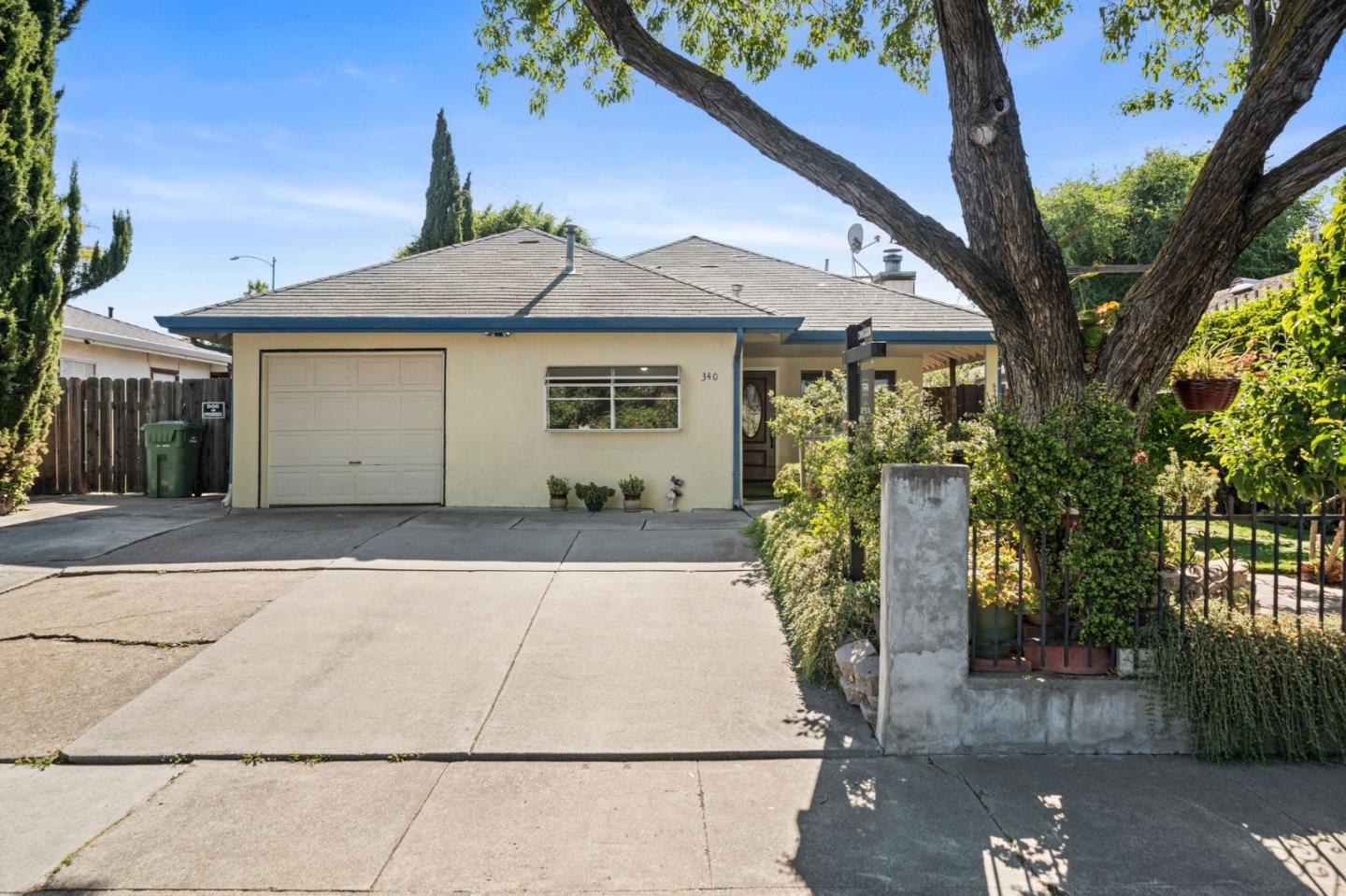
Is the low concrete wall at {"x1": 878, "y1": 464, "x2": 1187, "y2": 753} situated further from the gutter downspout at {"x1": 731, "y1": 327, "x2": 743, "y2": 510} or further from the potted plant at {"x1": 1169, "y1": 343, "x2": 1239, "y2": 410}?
the gutter downspout at {"x1": 731, "y1": 327, "x2": 743, "y2": 510}

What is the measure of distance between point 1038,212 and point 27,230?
1173cm

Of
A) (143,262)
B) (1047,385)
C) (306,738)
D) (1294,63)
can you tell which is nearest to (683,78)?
(1047,385)

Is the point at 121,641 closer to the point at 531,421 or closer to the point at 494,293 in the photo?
the point at 531,421

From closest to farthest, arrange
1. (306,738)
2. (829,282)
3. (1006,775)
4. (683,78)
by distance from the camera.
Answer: (1006,775) → (306,738) → (683,78) → (829,282)

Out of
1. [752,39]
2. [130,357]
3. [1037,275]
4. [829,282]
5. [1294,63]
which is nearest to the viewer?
[1294,63]

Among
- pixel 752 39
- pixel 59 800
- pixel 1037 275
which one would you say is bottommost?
pixel 59 800

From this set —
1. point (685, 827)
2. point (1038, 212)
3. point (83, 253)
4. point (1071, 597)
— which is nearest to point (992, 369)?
point (1038, 212)

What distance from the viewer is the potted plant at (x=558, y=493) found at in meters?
10.7

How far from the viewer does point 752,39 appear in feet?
24.6

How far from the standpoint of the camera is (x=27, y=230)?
387 inches

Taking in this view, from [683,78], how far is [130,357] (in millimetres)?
17797

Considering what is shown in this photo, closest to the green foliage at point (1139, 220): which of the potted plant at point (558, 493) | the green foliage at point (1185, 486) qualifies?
the potted plant at point (558, 493)

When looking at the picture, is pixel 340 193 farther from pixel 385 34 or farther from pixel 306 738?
pixel 306 738

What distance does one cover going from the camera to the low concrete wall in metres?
3.77
